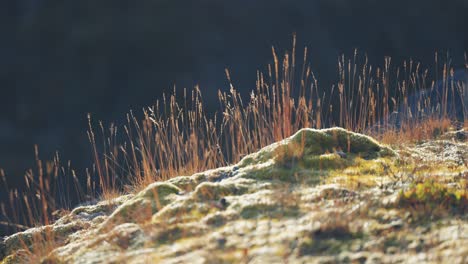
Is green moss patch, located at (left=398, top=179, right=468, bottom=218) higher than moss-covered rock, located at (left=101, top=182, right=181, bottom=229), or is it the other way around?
moss-covered rock, located at (left=101, top=182, right=181, bottom=229)

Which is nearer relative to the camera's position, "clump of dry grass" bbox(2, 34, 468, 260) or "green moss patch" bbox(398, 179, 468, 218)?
"green moss patch" bbox(398, 179, 468, 218)

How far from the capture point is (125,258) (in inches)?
99.4

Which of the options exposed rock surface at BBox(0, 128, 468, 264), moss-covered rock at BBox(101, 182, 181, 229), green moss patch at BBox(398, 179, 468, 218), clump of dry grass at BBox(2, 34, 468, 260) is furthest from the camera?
clump of dry grass at BBox(2, 34, 468, 260)

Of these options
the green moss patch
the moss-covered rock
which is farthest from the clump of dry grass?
the green moss patch

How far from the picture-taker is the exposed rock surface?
7.97ft

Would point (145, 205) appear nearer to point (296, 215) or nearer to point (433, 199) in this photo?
point (296, 215)

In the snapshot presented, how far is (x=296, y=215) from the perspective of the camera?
9.03ft

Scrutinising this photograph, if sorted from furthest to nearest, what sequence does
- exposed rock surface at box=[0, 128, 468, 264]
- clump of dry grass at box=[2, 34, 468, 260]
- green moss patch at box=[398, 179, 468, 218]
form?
clump of dry grass at box=[2, 34, 468, 260]
green moss patch at box=[398, 179, 468, 218]
exposed rock surface at box=[0, 128, 468, 264]

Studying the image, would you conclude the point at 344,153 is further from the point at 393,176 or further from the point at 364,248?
the point at 364,248

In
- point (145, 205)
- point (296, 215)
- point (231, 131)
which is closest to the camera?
point (296, 215)

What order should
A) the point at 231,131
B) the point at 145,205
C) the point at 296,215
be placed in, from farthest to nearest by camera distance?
the point at 231,131, the point at 145,205, the point at 296,215

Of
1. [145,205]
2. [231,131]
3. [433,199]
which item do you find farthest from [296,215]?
[231,131]

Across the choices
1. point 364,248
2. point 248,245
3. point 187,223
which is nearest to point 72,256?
point 187,223

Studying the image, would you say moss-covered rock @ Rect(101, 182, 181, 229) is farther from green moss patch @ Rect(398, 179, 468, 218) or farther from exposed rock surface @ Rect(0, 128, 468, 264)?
green moss patch @ Rect(398, 179, 468, 218)
